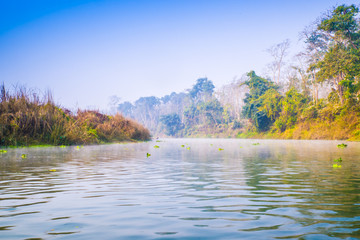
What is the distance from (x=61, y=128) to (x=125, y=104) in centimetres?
9760

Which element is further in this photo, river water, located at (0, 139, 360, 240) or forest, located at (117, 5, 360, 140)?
forest, located at (117, 5, 360, 140)

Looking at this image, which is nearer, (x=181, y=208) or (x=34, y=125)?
(x=181, y=208)

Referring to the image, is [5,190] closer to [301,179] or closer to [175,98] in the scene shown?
[301,179]

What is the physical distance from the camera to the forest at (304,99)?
2580cm

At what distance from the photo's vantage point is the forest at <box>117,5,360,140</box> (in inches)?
1016

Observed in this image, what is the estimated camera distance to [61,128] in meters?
14.0

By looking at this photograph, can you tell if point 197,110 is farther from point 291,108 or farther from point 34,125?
point 34,125

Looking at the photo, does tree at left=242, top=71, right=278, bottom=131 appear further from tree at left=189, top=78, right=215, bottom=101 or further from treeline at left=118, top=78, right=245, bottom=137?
tree at left=189, top=78, right=215, bottom=101

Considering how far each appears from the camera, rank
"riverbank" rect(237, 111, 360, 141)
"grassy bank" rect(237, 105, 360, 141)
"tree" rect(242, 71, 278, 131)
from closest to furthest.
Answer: "riverbank" rect(237, 111, 360, 141)
"grassy bank" rect(237, 105, 360, 141)
"tree" rect(242, 71, 278, 131)

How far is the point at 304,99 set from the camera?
37.0 m

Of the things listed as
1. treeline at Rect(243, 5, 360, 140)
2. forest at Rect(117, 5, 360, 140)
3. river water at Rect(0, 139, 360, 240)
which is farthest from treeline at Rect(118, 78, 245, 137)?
river water at Rect(0, 139, 360, 240)

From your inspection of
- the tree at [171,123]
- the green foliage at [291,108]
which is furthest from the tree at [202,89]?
the green foliage at [291,108]

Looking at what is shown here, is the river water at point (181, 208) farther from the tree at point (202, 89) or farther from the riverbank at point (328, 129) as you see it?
the tree at point (202, 89)

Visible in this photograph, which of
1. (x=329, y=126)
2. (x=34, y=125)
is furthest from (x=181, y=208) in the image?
(x=329, y=126)
